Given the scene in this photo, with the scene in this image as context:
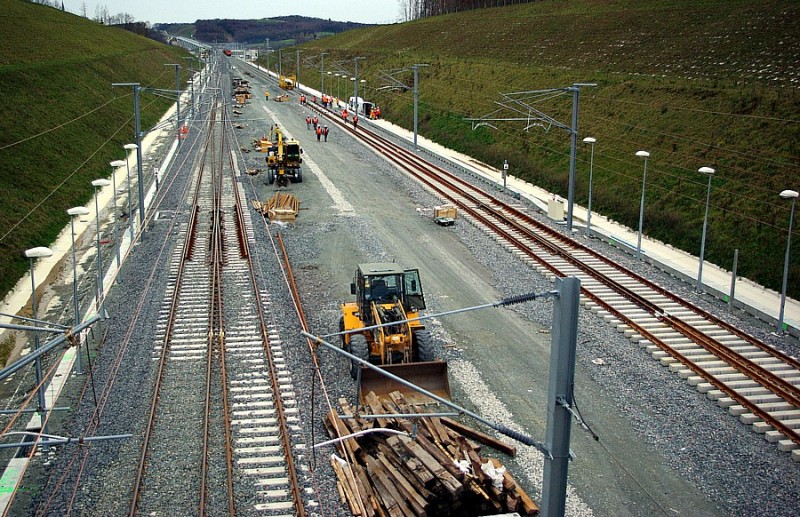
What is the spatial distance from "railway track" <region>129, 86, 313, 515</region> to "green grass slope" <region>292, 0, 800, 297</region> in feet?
62.5

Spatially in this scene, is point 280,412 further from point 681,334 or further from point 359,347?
point 681,334

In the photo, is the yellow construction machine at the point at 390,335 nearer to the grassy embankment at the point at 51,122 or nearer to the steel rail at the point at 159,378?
the steel rail at the point at 159,378

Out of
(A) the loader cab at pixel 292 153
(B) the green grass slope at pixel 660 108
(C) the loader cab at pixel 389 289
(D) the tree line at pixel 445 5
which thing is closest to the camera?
(C) the loader cab at pixel 389 289

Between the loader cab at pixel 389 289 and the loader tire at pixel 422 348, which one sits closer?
the loader tire at pixel 422 348

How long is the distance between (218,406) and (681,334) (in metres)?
13.0

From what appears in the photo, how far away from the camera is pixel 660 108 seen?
1901 inches

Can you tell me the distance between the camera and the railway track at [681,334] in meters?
18.0

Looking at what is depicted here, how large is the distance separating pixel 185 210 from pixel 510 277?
17746mm

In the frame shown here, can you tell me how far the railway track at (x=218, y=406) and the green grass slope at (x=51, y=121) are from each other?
8.45 metres

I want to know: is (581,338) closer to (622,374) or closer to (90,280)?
(622,374)

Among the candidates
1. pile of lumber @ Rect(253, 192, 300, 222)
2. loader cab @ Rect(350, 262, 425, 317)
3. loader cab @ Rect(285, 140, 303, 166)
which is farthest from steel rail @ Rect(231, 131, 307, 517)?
loader cab @ Rect(285, 140, 303, 166)

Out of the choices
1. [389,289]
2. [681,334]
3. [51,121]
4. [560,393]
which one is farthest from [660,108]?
[560,393]

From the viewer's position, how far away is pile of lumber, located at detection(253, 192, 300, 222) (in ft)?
118

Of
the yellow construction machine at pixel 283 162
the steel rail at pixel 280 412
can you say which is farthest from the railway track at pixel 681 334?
the yellow construction machine at pixel 283 162
